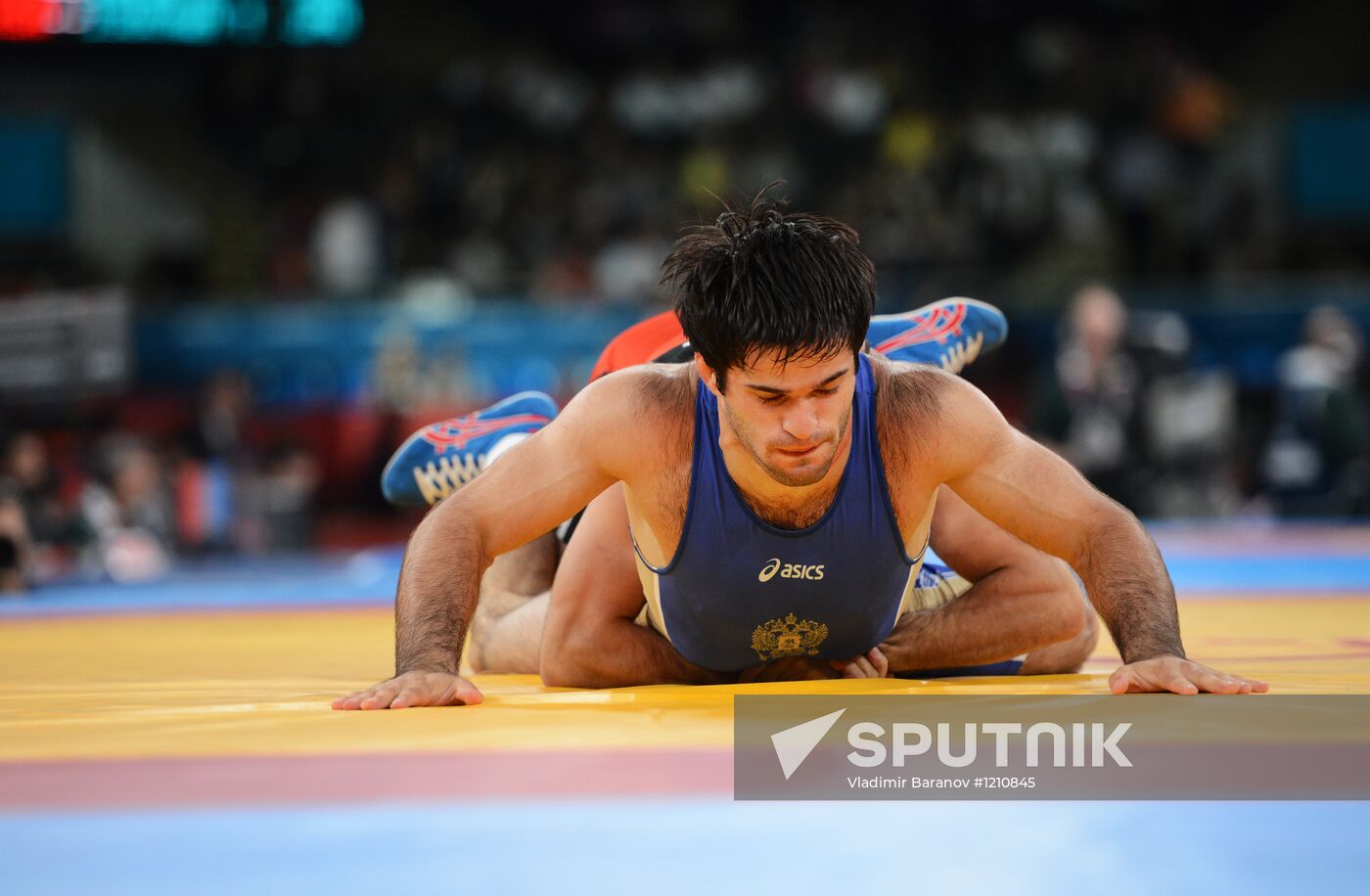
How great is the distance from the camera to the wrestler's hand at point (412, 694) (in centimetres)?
243

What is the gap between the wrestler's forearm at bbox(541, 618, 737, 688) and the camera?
113 inches

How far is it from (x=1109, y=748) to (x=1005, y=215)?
31.2 feet

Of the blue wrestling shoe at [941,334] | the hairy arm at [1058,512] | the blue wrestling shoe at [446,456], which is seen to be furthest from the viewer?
the blue wrestling shoe at [446,456]

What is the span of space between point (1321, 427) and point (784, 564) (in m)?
7.33

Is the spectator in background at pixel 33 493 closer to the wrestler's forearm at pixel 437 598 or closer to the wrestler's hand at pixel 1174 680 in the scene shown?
the wrestler's forearm at pixel 437 598

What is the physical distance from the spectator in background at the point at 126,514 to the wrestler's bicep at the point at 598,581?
501 cm

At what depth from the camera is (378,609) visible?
5.42 m

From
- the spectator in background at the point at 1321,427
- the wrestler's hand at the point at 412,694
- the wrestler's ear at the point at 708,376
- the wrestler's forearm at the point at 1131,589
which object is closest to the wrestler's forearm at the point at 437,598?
the wrestler's hand at the point at 412,694

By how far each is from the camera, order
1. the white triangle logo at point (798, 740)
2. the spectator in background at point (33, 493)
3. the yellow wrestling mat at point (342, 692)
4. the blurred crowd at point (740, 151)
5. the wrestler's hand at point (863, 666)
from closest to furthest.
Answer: the white triangle logo at point (798, 740)
the yellow wrestling mat at point (342, 692)
the wrestler's hand at point (863, 666)
the spectator in background at point (33, 493)
the blurred crowd at point (740, 151)

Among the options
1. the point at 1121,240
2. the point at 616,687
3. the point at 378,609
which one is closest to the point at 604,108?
the point at 1121,240

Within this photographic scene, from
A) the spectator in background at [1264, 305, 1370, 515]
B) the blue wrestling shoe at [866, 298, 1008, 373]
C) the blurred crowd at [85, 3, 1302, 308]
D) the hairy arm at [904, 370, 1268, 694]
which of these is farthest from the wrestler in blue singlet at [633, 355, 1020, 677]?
the blurred crowd at [85, 3, 1302, 308]

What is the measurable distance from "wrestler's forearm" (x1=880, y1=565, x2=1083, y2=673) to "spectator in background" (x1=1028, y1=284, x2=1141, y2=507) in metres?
4.61

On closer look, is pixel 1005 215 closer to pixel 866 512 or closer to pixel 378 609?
pixel 378 609

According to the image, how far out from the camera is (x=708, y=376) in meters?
2.57
